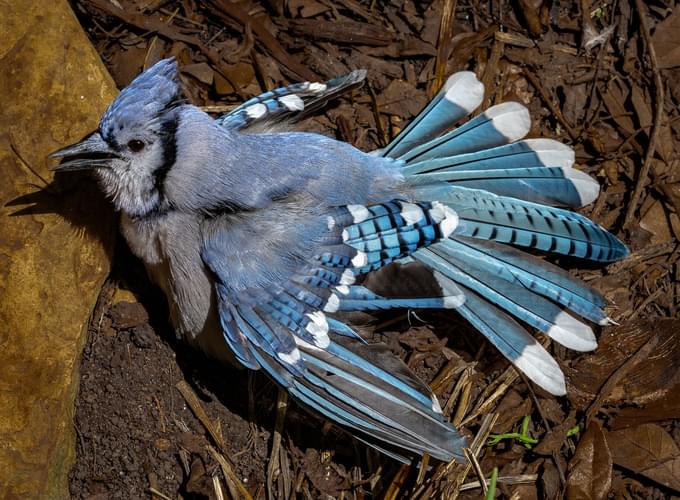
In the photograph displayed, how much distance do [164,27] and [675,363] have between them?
2.51m

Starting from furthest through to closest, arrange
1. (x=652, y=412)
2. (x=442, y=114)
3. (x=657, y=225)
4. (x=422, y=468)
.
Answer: (x=657, y=225), (x=442, y=114), (x=652, y=412), (x=422, y=468)

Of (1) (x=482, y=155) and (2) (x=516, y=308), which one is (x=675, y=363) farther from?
(1) (x=482, y=155)

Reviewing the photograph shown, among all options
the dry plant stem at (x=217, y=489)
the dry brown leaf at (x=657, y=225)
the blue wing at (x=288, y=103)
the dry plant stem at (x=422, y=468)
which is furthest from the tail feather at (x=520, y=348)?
the dry plant stem at (x=217, y=489)

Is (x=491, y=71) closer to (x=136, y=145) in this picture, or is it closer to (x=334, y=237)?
(x=334, y=237)

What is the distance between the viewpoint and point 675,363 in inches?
131

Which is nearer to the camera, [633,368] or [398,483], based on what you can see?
[398,483]

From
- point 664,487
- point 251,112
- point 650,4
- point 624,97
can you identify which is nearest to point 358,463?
point 664,487

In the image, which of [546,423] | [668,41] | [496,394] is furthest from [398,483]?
[668,41]

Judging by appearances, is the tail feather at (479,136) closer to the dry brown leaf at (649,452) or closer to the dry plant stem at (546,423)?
the dry plant stem at (546,423)

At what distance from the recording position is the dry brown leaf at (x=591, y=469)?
3.22 meters

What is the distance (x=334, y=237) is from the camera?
301 centimetres

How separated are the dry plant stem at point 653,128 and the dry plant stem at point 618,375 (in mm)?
501

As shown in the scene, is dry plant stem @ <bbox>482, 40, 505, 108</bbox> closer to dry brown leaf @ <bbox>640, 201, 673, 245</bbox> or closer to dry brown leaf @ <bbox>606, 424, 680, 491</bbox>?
dry brown leaf @ <bbox>640, 201, 673, 245</bbox>

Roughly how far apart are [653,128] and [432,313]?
1.21 metres
